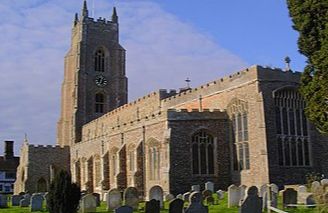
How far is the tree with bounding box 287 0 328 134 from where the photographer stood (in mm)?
14812

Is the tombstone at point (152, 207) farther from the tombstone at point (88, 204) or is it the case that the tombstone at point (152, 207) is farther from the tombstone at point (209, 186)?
the tombstone at point (209, 186)

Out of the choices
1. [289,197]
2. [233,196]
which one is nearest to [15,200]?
[233,196]

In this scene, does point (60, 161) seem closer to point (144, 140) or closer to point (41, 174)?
point (41, 174)

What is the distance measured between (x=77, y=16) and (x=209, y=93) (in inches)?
1348

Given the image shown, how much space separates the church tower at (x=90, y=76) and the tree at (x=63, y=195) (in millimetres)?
37085

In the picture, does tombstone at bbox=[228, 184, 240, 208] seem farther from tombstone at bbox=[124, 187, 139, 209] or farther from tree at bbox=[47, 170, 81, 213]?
tree at bbox=[47, 170, 81, 213]

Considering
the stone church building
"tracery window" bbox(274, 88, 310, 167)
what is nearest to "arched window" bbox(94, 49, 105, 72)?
the stone church building

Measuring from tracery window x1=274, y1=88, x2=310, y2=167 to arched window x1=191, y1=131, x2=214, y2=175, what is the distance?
396 centimetres

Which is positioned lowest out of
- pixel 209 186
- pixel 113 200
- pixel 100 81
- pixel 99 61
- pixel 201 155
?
pixel 113 200

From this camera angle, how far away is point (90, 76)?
55562 millimetres

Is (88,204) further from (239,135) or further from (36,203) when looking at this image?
(239,135)

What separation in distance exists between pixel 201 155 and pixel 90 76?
1244 inches

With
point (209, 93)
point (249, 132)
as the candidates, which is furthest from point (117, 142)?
point (249, 132)

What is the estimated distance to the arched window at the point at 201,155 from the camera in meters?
26.4
